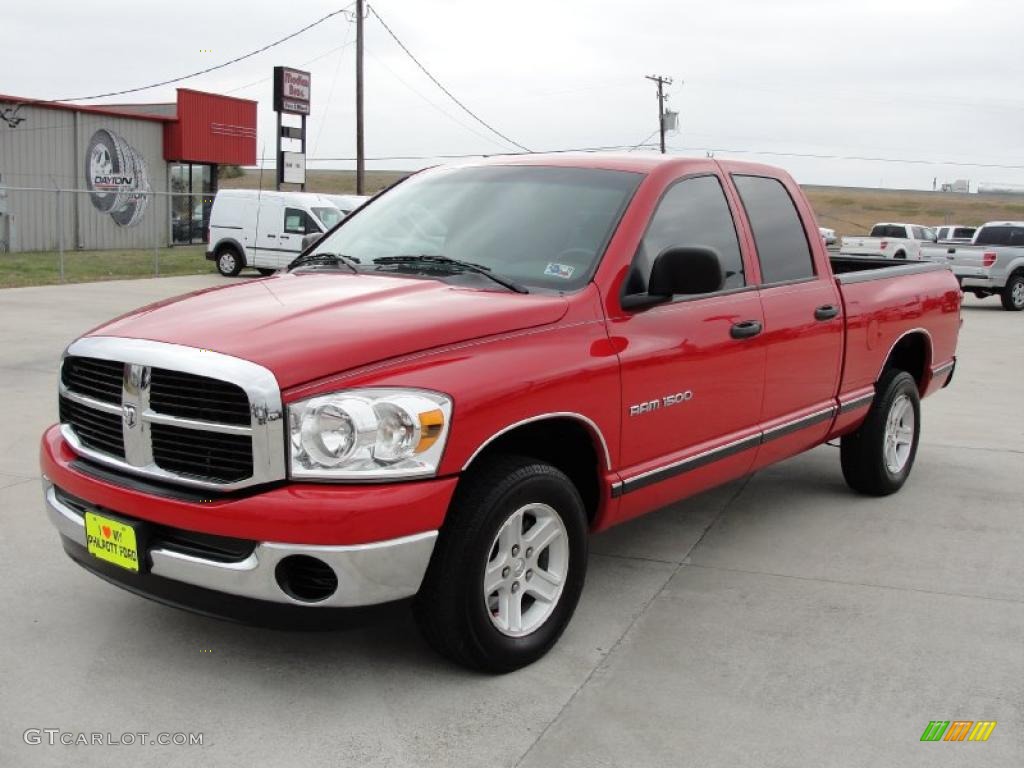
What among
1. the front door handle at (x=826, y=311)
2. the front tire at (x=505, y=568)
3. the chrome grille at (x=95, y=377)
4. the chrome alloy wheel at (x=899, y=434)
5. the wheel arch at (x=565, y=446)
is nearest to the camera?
the front tire at (x=505, y=568)

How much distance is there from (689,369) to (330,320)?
155 cm

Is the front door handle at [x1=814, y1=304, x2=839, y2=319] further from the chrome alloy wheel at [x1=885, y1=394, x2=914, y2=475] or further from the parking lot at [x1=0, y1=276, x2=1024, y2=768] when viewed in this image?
the parking lot at [x1=0, y1=276, x2=1024, y2=768]

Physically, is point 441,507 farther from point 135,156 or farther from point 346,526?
point 135,156

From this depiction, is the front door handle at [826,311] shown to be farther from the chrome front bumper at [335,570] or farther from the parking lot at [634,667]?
the chrome front bumper at [335,570]

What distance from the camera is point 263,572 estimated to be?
3.26m

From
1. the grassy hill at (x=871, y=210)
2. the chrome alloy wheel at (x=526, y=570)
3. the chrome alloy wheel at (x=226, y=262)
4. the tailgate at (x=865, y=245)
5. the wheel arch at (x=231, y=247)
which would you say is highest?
the grassy hill at (x=871, y=210)

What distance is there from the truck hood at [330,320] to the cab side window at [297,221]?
784 inches

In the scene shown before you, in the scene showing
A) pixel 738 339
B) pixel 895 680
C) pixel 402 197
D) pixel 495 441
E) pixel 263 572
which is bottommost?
pixel 895 680

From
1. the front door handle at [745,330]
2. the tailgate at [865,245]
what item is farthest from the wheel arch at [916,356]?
the tailgate at [865,245]

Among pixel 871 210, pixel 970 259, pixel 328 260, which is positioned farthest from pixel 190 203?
pixel 871 210

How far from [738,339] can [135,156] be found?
33366 mm

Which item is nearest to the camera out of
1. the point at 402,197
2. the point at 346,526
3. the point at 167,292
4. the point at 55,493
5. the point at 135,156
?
the point at 346,526

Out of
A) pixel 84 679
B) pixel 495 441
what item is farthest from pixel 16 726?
pixel 495 441

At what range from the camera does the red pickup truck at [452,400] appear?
328 centimetres
